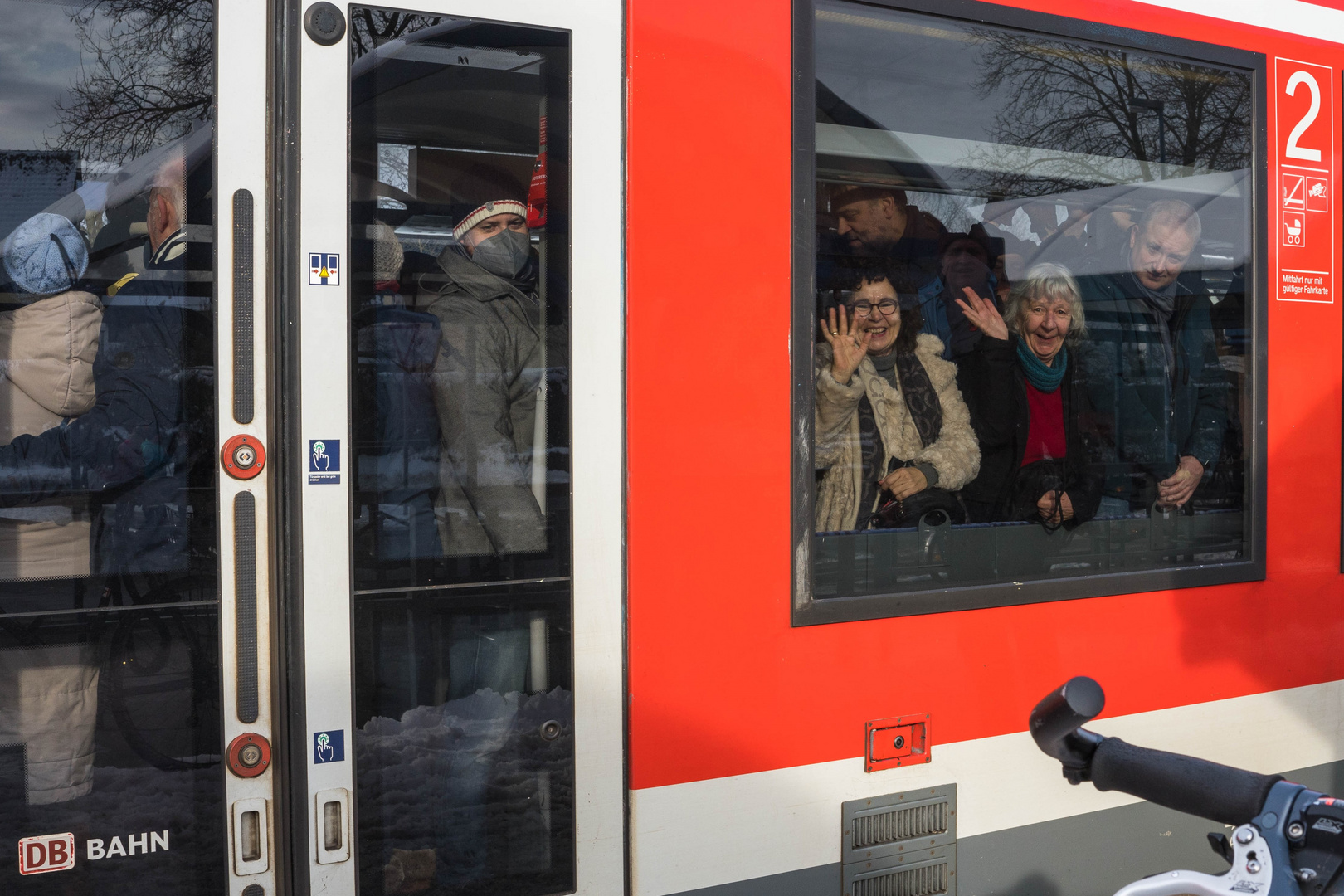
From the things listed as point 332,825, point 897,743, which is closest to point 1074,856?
point 897,743

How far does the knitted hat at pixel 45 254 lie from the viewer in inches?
72.7

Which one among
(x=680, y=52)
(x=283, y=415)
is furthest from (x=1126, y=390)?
(x=283, y=415)

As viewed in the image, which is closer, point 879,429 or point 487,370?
point 487,370

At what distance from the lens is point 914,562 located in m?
2.56

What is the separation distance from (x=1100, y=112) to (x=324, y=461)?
2.20 m

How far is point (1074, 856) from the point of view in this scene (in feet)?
8.97

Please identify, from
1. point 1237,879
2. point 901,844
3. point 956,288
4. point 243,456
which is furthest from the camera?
point 956,288

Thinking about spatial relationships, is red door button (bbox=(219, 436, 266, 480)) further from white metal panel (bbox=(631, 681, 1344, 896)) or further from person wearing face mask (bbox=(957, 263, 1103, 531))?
person wearing face mask (bbox=(957, 263, 1103, 531))

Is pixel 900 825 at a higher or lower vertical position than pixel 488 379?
lower

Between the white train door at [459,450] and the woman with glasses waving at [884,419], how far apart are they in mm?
589

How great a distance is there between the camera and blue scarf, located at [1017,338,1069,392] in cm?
277

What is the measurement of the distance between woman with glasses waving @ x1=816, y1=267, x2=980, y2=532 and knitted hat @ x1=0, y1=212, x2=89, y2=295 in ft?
5.11

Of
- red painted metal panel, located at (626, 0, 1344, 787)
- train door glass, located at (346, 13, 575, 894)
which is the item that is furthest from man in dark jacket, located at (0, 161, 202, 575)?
red painted metal panel, located at (626, 0, 1344, 787)

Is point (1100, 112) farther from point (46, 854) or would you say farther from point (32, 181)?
point (46, 854)
